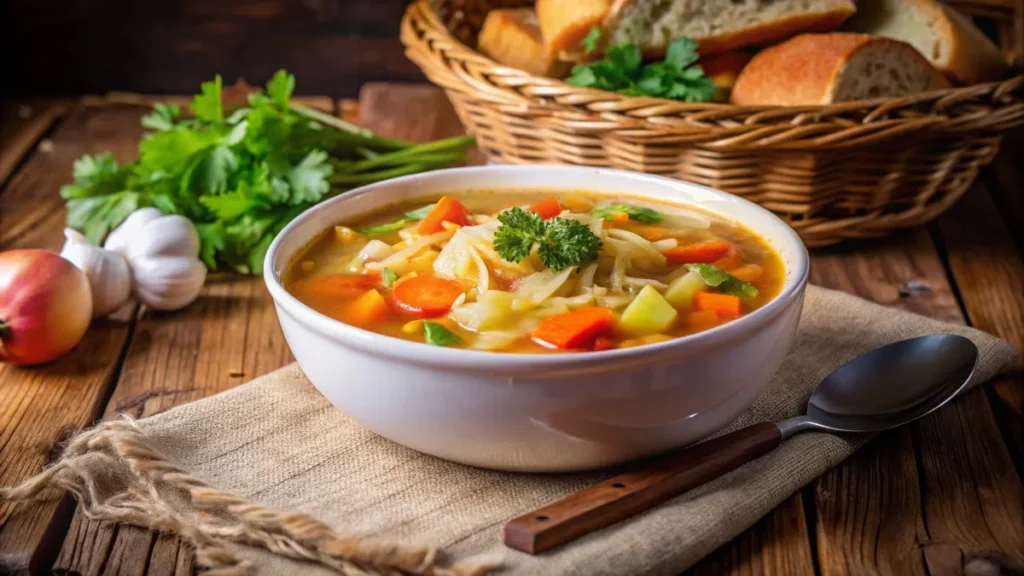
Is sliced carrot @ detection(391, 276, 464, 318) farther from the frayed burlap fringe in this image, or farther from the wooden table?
the wooden table

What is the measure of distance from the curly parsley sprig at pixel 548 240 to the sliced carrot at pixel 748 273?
0.36 metres

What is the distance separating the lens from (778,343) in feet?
7.00

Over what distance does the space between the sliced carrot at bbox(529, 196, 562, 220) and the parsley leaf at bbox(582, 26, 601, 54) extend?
127 cm

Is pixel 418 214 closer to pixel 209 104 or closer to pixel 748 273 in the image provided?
pixel 748 273

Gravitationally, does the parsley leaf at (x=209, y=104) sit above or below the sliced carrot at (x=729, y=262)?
below

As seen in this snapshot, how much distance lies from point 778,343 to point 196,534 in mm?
1251

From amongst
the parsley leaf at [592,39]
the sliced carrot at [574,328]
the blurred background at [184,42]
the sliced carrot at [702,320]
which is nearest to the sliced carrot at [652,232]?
the sliced carrot at [702,320]

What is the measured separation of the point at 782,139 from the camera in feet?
10.3

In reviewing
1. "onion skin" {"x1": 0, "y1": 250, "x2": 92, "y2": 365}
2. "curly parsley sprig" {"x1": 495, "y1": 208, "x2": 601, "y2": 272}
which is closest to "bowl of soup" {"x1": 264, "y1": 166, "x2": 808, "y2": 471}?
"curly parsley sprig" {"x1": 495, "y1": 208, "x2": 601, "y2": 272}

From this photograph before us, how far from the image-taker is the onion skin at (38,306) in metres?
2.76

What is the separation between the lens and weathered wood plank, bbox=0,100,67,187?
4.64m

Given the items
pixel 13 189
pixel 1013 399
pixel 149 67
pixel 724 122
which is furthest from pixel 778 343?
pixel 149 67

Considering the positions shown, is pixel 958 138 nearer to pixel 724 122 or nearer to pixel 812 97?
pixel 812 97

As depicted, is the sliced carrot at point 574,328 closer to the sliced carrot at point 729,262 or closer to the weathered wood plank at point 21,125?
the sliced carrot at point 729,262
